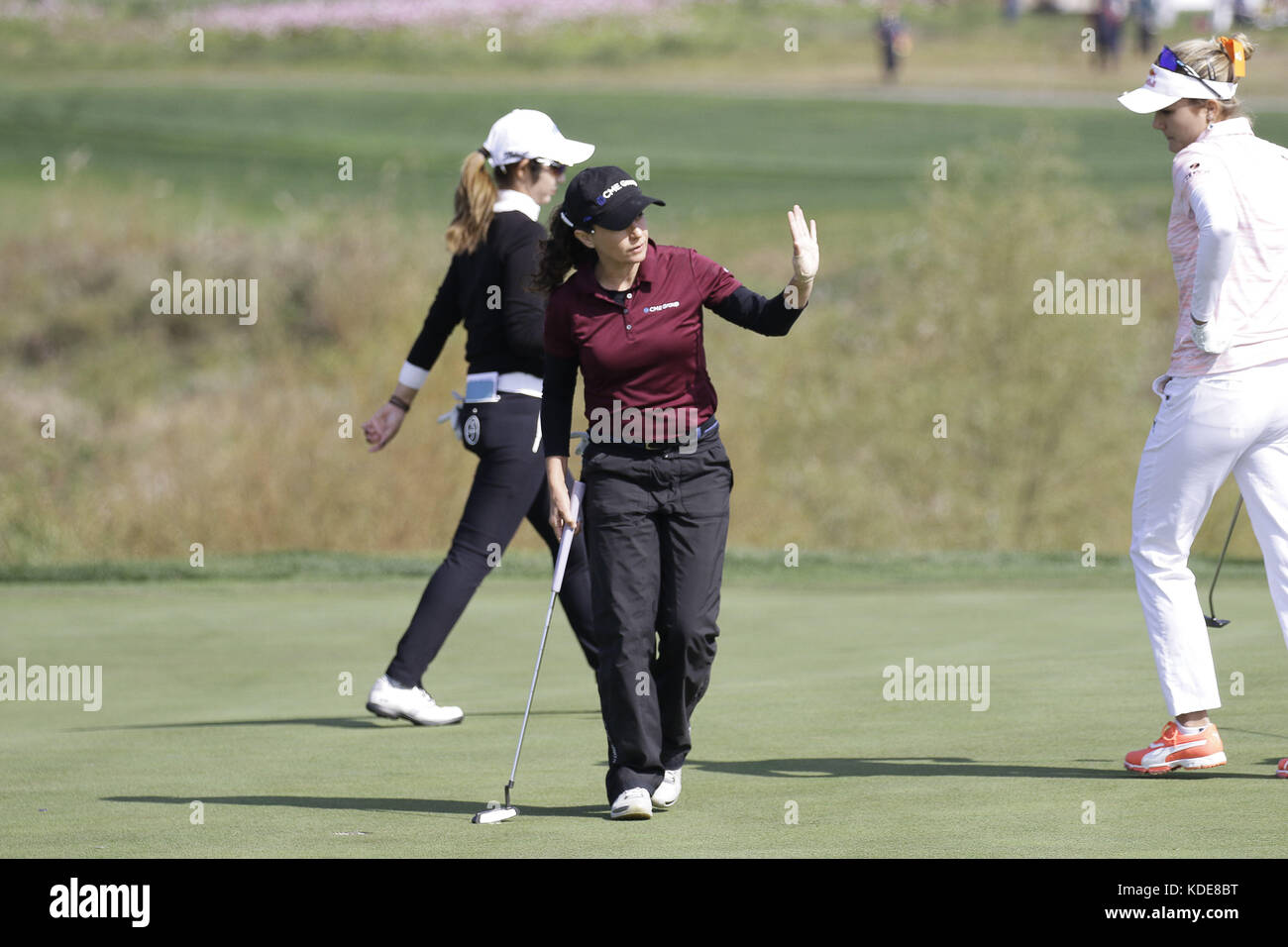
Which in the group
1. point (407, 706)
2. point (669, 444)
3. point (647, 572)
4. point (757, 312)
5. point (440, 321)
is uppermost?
point (757, 312)

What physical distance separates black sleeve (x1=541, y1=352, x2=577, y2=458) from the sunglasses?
1.81 metres

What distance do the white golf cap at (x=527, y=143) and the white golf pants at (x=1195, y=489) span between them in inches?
94.4

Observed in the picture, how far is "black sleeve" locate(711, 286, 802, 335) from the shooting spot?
17.2 feet

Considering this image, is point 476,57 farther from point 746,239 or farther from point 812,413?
point 812,413

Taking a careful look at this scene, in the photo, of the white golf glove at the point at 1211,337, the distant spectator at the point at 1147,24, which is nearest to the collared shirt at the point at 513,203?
the white golf glove at the point at 1211,337

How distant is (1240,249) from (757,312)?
132 centimetres

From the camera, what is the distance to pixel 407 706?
712 cm

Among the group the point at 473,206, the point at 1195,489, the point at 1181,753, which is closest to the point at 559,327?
the point at 1195,489

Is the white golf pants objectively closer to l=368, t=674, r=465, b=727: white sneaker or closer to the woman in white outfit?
the woman in white outfit

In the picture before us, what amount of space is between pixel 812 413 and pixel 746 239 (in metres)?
10.3

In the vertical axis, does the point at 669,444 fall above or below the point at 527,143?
below

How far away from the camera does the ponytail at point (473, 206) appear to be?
7168 millimetres

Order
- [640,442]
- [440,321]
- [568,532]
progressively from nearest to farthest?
[640,442], [568,532], [440,321]

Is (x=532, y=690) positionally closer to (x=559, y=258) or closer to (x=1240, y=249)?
(x=559, y=258)
